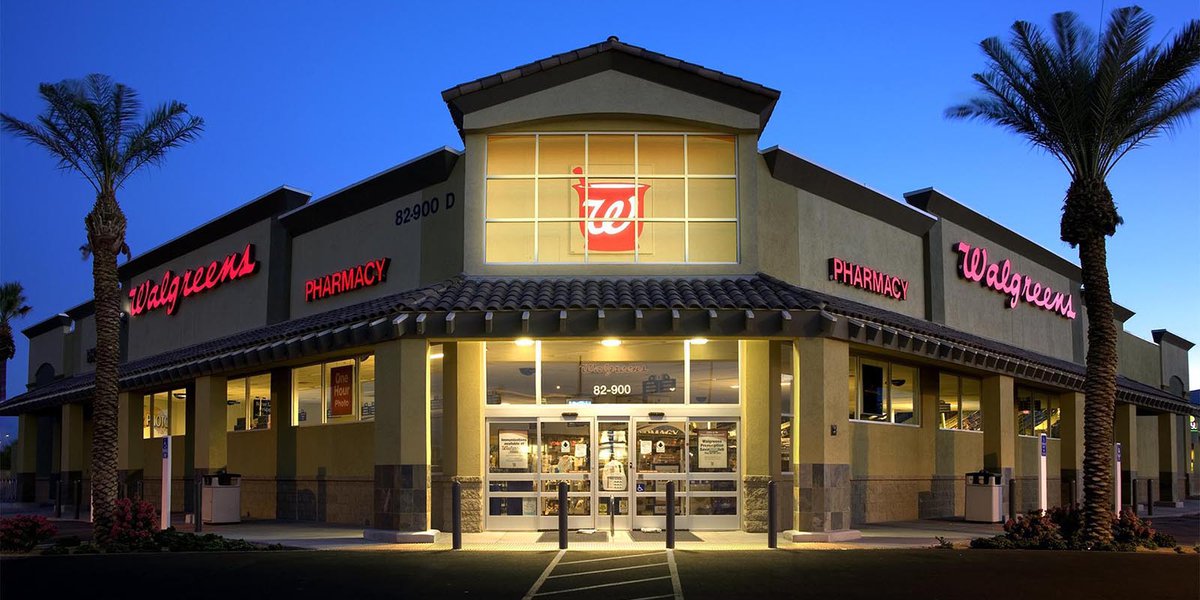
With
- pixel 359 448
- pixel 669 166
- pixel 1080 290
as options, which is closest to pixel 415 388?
pixel 359 448

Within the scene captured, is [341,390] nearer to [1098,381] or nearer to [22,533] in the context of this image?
[22,533]

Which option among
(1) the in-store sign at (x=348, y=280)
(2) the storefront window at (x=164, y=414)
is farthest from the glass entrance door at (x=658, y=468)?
(2) the storefront window at (x=164, y=414)

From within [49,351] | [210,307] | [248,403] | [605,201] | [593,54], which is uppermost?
[593,54]

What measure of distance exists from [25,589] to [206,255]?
1929 centimetres

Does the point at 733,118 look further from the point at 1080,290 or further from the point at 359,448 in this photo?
the point at 1080,290

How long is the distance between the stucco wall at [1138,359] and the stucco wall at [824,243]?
19026 mm

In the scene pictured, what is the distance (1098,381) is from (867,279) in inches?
255

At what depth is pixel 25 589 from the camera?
46.5ft

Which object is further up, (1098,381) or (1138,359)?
(1138,359)

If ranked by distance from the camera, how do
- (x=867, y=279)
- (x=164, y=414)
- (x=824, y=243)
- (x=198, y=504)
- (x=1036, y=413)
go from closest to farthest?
(x=198, y=504) → (x=824, y=243) → (x=867, y=279) → (x=1036, y=413) → (x=164, y=414)

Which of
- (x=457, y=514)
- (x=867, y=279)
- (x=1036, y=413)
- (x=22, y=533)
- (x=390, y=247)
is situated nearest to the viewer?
(x=457, y=514)

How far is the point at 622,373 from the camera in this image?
2198 centimetres

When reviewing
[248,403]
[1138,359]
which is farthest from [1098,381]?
[1138,359]

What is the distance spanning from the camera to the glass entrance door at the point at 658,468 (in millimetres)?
21703
